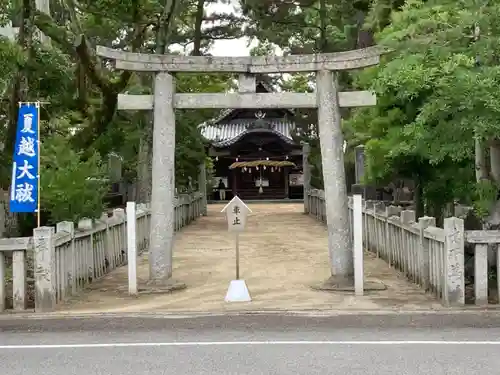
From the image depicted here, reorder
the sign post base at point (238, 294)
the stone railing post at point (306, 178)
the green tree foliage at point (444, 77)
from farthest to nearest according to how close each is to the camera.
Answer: the stone railing post at point (306, 178), the sign post base at point (238, 294), the green tree foliage at point (444, 77)

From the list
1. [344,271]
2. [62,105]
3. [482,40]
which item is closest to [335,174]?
[344,271]

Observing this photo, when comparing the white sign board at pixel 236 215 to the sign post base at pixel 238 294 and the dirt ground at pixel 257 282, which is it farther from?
the dirt ground at pixel 257 282

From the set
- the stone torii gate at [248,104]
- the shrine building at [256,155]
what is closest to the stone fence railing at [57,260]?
the stone torii gate at [248,104]

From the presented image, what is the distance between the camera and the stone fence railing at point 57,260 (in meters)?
8.46

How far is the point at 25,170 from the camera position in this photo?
377 inches

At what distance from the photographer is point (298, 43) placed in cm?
3139

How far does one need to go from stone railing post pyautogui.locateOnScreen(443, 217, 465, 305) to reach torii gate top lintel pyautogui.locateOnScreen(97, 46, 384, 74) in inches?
117

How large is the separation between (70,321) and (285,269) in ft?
16.5

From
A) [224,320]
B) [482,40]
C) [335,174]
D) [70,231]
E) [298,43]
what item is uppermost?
[298,43]

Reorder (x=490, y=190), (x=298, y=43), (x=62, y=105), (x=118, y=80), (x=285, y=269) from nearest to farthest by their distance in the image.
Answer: (x=490, y=190), (x=285, y=269), (x=62, y=105), (x=118, y=80), (x=298, y=43)

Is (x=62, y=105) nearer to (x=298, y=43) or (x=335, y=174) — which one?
(x=335, y=174)

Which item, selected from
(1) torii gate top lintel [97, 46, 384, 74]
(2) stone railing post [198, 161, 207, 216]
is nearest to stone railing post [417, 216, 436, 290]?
(1) torii gate top lintel [97, 46, 384, 74]

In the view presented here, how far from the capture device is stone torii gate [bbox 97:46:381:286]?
10.0 meters

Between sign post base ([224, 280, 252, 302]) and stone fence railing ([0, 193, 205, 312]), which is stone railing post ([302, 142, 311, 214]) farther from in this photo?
sign post base ([224, 280, 252, 302])
